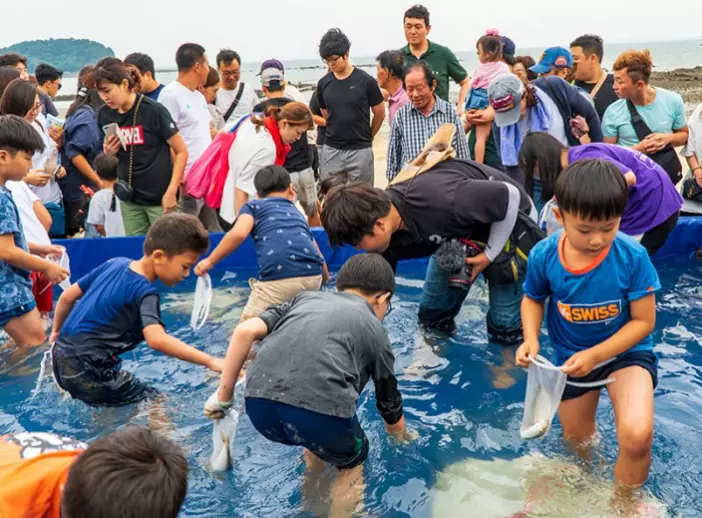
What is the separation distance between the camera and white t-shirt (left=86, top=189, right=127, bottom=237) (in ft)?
21.8

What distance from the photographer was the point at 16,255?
14.5 feet

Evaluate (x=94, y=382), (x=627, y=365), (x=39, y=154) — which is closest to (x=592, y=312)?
(x=627, y=365)

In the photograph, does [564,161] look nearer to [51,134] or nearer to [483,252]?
[483,252]

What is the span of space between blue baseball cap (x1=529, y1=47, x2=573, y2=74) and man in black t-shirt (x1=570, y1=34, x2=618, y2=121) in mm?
84

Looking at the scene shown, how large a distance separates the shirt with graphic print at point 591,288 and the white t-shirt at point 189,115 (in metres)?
4.23

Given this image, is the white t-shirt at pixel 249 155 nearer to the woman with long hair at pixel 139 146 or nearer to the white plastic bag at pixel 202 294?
the woman with long hair at pixel 139 146

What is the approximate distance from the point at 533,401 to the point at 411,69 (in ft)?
11.5

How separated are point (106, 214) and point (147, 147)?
0.86 metres

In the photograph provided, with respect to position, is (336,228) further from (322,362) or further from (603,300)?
(603,300)

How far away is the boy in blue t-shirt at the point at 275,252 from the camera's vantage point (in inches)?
187

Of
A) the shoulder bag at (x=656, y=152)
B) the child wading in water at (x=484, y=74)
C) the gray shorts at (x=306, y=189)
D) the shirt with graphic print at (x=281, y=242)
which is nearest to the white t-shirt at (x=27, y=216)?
the shirt with graphic print at (x=281, y=242)

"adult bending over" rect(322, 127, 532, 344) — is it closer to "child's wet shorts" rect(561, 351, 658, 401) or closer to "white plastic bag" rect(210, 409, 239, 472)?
"white plastic bag" rect(210, 409, 239, 472)

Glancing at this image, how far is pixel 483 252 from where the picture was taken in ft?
14.0

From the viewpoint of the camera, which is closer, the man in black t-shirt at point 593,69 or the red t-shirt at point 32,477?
the red t-shirt at point 32,477
